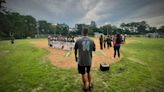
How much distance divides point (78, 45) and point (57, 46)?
663 inches

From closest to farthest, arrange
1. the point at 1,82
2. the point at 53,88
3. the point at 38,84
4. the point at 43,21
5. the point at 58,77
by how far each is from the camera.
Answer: the point at 53,88, the point at 38,84, the point at 1,82, the point at 58,77, the point at 43,21

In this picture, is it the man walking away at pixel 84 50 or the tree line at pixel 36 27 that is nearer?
the man walking away at pixel 84 50

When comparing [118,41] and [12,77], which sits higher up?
[118,41]

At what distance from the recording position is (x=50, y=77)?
661 cm

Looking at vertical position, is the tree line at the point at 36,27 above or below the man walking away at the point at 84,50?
above

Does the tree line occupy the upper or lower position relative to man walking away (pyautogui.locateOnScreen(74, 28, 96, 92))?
upper

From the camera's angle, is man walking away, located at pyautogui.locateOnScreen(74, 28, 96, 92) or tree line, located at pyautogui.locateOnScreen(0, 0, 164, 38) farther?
tree line, located at pyautogui.locateOnScreen(0, 0, 164, 38)

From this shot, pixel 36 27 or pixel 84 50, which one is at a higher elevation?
pixel 36 27

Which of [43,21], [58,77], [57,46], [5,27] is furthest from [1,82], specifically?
[43,21]

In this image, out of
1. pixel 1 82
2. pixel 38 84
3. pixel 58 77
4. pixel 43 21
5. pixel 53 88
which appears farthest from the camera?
pixel 43 21

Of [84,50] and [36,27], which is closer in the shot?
[84,50]

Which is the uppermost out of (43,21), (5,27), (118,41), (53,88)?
(43,21)

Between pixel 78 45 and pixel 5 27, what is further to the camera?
pixel 5 27

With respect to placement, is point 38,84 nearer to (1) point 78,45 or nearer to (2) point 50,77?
(2) point 50,77
